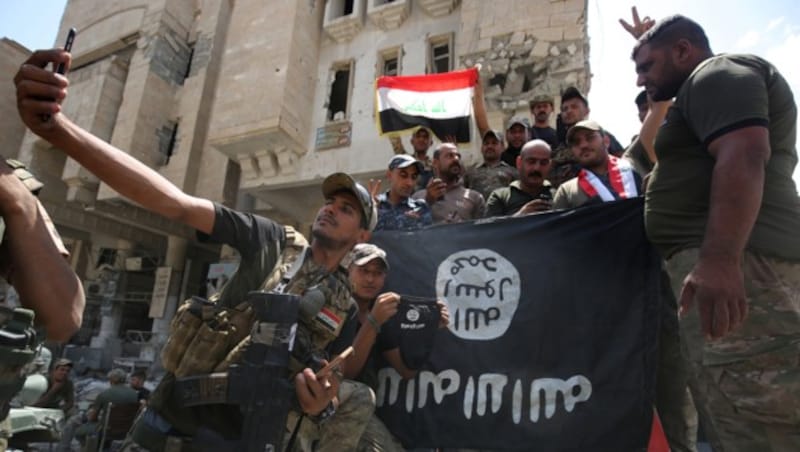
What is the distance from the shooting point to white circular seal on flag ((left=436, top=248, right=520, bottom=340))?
2654mm

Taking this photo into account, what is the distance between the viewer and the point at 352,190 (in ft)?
7.48

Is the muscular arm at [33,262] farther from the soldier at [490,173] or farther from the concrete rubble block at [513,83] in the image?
the concrete rubble block at [513,83]

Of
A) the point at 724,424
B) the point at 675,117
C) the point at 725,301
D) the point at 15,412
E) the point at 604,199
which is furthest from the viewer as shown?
the point at 604,199

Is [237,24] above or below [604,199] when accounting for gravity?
above

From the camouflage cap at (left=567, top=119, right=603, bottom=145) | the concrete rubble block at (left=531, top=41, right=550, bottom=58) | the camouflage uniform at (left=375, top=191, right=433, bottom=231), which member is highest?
the concrete rubble block at (left=531, top=41, right=550, bottom=58)

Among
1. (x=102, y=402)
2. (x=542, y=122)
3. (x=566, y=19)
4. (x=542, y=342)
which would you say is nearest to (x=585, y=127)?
(x=542, y=342)

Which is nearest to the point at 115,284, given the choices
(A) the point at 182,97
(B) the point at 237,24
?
(A) the point at 182,97

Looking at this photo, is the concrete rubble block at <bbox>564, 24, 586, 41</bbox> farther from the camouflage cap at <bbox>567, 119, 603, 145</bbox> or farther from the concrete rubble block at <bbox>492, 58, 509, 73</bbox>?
the camouflage cap at <bbox>567, 119, 603, 145</bbox>

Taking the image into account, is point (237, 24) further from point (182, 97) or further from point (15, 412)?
point (15, 412)

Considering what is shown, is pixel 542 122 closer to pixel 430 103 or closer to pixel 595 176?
pixel 595 176

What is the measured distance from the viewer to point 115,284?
49.7ft

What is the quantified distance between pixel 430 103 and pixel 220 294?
227 inches

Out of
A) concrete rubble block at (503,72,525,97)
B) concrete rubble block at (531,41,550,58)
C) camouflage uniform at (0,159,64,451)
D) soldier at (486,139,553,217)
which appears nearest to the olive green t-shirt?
soldier at (486,139,553,217)

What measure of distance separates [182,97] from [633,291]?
15287 millimetres
